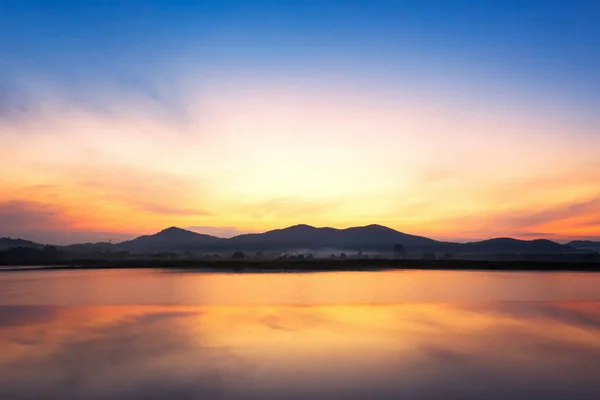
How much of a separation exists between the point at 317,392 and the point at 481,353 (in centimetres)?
569

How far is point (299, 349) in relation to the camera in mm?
13969

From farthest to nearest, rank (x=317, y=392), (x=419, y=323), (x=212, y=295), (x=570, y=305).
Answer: (x=212, y=295) → (x=570, y=305) → (x=419, y=323) → (x=317, y=392)

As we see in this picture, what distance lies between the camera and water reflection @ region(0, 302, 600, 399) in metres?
10.3

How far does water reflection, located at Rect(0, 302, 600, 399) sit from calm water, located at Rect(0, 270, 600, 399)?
0.04 meters

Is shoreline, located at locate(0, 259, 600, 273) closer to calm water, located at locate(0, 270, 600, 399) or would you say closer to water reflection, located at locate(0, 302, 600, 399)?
calm water, located at locate(0, 270, 600, 399)

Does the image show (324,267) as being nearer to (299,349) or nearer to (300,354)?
(299,349)

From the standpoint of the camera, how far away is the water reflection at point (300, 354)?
10.3 m

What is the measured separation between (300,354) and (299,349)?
2.06 ft

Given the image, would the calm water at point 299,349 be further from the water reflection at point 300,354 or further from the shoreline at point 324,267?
the shoreline at point 324,267

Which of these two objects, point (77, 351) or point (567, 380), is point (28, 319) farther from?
point (567, 380)

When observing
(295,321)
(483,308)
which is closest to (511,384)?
(295,321)

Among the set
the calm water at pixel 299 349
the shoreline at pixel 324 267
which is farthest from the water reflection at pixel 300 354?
the shoreline at pixel 324 267

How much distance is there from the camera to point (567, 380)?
35.8 ft

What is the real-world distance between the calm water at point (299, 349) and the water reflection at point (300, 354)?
0.13ft
